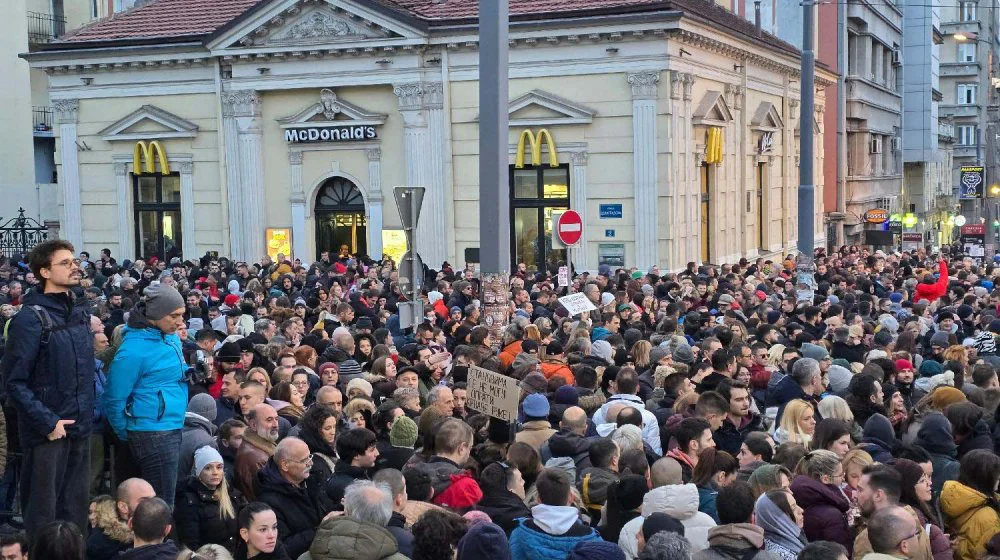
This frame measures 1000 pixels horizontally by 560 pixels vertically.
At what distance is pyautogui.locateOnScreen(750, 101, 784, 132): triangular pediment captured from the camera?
36594mm

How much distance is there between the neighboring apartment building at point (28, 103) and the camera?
4319 cm

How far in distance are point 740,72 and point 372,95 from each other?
32.8ft

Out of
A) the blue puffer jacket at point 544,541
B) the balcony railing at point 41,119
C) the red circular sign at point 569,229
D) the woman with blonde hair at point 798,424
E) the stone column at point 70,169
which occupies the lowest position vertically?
the blue puffer jacket at point 544,541

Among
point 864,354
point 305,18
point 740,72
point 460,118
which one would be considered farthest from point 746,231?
point 864,354

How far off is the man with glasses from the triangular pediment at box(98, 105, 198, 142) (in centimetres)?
2719

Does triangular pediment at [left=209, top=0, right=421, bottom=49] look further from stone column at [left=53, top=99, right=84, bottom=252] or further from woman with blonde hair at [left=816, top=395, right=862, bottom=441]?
woman with blonde hair at [left=816, top=395, right=862, bottom=441]

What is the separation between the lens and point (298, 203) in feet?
109

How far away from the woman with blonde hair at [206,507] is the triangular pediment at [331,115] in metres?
24.8

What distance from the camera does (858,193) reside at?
171 ft

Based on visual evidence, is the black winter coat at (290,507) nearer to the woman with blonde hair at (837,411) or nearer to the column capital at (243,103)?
the woman with blonde hair at (837,411)

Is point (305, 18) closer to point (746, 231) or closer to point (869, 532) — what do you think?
point (746, 231)

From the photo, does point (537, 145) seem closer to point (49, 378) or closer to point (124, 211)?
point (124, 211)

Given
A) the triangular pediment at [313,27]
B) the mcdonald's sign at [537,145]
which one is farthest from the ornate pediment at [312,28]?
the mcdonald's sign at [537,145]

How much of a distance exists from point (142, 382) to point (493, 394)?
2.90 meters
